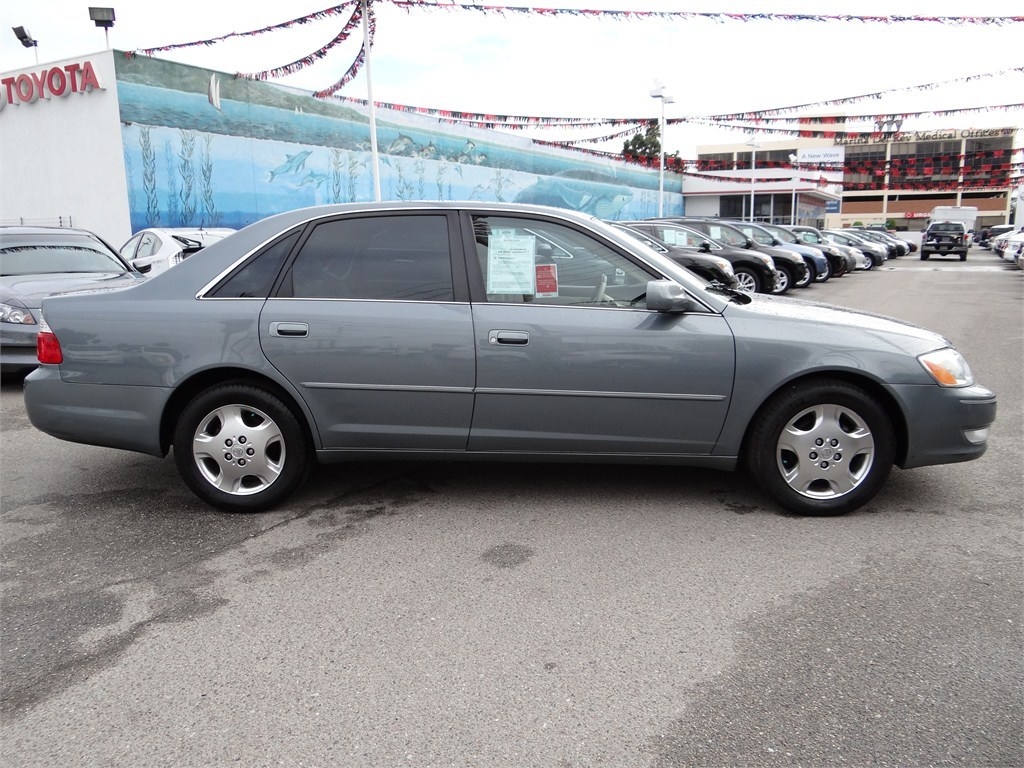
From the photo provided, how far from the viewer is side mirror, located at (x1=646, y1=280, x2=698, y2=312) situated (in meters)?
3.87

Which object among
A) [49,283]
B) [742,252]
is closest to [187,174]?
[49,283]

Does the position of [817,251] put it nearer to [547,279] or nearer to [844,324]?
[844,324]

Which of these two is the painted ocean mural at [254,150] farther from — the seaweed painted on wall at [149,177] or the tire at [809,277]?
the tire at [809,277]

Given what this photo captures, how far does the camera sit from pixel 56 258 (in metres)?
8.66

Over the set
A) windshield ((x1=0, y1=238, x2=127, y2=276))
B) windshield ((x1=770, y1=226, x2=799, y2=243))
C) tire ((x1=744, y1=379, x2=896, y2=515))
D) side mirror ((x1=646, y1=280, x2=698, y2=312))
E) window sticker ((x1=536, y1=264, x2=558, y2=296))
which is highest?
windshield ((x1=770, y1=226, x2=799, y2=243))

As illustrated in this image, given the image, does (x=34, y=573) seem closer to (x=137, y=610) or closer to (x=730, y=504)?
(x=137, y=610)

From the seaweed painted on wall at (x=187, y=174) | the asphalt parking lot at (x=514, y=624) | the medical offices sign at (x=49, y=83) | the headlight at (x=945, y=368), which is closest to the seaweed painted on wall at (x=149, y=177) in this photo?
the seaweed painted on wall at (x=187, y=174)

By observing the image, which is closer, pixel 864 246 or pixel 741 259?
pixel 741 259

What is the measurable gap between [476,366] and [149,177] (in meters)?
15.8

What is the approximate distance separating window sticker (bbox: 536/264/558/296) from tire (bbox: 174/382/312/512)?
145cm

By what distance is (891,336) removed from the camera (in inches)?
159

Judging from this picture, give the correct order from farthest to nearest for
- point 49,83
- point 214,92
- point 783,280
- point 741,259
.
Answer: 1. point 214,92
2. point 49,83
3. point 783,280
4. point 741,259

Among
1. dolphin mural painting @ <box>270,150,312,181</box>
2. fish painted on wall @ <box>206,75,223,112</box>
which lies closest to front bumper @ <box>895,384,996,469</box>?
fish painted on wall @ <box>206,75,223,112</box>

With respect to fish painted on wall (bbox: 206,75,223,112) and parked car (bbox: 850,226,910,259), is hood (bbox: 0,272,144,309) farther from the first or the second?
parked car (bbox: 850,226,910,259)
